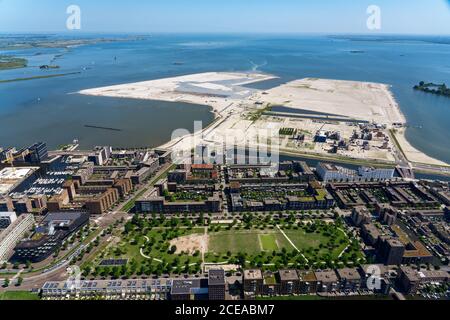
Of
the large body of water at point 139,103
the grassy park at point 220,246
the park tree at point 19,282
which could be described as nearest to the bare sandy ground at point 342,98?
the large body of water at point 139,103

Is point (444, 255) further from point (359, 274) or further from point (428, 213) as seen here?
point (359, 274)

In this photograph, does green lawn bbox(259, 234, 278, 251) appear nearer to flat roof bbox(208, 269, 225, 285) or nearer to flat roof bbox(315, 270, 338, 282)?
flat roof bbox(315, 270, 338, 282)

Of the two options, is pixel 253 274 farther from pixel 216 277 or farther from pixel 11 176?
pixel 11 176

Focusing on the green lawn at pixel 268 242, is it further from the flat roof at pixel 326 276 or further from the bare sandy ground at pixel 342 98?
the bare sandy ground at pixel 342 98

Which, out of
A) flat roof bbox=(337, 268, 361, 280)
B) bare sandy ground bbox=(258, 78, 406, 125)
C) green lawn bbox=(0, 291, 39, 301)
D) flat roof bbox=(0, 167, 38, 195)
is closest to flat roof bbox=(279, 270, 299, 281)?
flat roof bbox=(337, 268, 361, 280)

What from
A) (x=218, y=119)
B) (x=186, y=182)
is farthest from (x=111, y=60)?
(x=186, y=182)

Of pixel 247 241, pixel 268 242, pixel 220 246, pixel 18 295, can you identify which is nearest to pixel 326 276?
pixel 268 242
